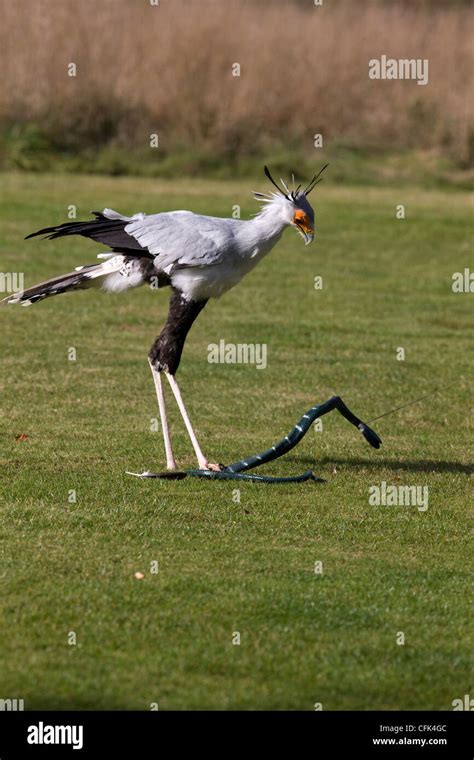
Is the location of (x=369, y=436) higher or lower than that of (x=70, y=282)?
lower

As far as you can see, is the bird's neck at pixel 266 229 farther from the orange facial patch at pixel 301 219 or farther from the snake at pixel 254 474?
the snake at pixel 254 474

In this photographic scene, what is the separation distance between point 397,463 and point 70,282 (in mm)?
2681

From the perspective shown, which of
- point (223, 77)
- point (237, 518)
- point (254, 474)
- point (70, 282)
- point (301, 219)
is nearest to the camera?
point (237, 518)

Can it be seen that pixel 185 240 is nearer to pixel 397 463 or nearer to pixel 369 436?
pixel 369 436

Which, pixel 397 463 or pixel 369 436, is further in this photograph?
pixel 397 463

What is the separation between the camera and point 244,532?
7879mm

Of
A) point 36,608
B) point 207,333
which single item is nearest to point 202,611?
point 36,608

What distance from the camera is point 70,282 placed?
9.22 meters

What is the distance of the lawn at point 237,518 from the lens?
6.13 meters

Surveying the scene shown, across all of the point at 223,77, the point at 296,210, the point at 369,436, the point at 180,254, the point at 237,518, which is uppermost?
the point at 223,77

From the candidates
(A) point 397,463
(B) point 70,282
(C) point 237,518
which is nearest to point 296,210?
(B) point 70,282

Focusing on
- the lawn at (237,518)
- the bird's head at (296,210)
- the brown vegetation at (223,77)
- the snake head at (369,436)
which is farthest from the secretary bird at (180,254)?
the brown vegetation at (223,77)

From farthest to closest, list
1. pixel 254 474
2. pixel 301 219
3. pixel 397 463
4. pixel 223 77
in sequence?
pixel 223 77 < pixel 397 463 < pixel 254 474 < pixel 301 219

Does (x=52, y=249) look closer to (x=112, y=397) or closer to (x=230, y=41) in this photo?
(x=112, y=397)
